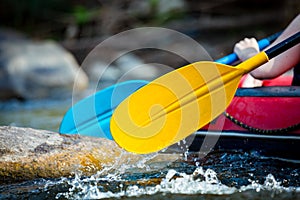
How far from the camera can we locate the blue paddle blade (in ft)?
8.59

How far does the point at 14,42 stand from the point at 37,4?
1.50m

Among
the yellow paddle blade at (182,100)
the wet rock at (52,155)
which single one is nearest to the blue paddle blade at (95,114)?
the wet rock at (52,155)

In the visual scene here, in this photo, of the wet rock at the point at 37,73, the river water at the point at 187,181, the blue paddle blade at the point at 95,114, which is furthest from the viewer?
the wet rock at the point at 37,73

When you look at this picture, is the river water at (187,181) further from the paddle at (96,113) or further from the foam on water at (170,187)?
the paddle at (96,113)

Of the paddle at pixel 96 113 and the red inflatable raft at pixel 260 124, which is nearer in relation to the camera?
the red inflatable raft at pixel 260 124

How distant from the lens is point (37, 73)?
18.2 feet

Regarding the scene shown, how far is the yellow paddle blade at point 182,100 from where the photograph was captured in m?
2.22

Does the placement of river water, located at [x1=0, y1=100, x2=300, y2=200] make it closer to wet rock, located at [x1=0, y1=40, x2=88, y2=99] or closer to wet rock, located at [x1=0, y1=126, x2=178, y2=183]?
wet rock, located at [x1=0, y1=126, x2=178, y2=183]

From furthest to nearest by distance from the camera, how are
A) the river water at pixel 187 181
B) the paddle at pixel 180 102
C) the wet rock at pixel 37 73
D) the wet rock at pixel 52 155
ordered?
the wet rock at pixel 37 73
the paddle at pixel 180 102
the wet rock at pixel 52 155
the river water at pixel 187 181

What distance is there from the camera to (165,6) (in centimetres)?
767

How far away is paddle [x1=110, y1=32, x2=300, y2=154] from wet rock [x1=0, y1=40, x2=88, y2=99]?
10.8 feet

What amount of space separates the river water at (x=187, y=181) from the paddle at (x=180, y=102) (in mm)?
160

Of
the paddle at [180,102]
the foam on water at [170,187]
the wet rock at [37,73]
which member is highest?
the wet rock at [37,73]

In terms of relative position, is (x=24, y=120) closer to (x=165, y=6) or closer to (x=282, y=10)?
(x=165, y=6)
